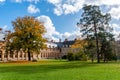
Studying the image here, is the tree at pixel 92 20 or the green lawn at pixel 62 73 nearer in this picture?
the green lawn at pixel 62 73

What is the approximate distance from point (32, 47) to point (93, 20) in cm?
2038

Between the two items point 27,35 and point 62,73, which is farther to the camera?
point 27,35

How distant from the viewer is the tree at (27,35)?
84.2 metres

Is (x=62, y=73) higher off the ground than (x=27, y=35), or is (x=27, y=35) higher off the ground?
(x=27, y=35)

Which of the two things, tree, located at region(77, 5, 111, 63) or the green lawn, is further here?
tree, located at region(77, 5, 111, 63)

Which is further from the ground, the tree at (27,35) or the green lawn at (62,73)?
the tree at (27,35)

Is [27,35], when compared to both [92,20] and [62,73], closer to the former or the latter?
[92,20]

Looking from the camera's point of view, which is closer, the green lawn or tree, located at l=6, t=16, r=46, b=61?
the green lawn

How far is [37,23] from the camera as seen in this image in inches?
3403

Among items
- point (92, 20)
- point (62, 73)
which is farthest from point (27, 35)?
point (62, 73)

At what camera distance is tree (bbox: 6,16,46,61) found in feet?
276

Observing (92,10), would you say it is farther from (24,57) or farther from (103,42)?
(24,57)

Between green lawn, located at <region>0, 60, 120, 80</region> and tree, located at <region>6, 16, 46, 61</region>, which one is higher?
tree, located at <region>6, 16, 46, 61</region>

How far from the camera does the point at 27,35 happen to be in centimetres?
8519
